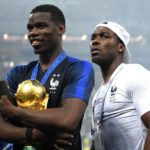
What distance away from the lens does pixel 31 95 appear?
217cm

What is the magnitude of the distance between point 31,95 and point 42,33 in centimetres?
43

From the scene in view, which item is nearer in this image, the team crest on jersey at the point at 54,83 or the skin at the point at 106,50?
the team crest on jersey at the point at 54,83

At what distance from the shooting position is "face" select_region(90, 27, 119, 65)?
10.0ft

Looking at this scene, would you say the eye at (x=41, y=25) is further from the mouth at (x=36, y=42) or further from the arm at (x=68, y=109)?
the arm at (x=68, y=109)

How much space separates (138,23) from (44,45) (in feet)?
170

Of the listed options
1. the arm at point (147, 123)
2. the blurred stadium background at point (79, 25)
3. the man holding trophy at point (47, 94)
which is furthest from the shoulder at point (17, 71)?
the blurred stadium background at point (79, 25)

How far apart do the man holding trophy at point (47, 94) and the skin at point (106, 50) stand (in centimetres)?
56

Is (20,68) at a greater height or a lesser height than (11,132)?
greater

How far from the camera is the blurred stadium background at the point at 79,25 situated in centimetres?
4069

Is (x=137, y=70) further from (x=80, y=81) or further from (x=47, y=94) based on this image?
(x=47, y=94)

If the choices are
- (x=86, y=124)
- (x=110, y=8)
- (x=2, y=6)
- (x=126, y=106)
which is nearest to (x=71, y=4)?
(x=110, y=8)

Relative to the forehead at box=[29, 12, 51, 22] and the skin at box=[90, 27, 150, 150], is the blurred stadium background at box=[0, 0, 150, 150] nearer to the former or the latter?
the skin at box=[90, 27, 150, 150]

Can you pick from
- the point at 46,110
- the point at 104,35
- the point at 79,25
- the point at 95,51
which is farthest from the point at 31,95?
the point at 79,25

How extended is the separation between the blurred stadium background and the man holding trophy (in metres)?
35.3
